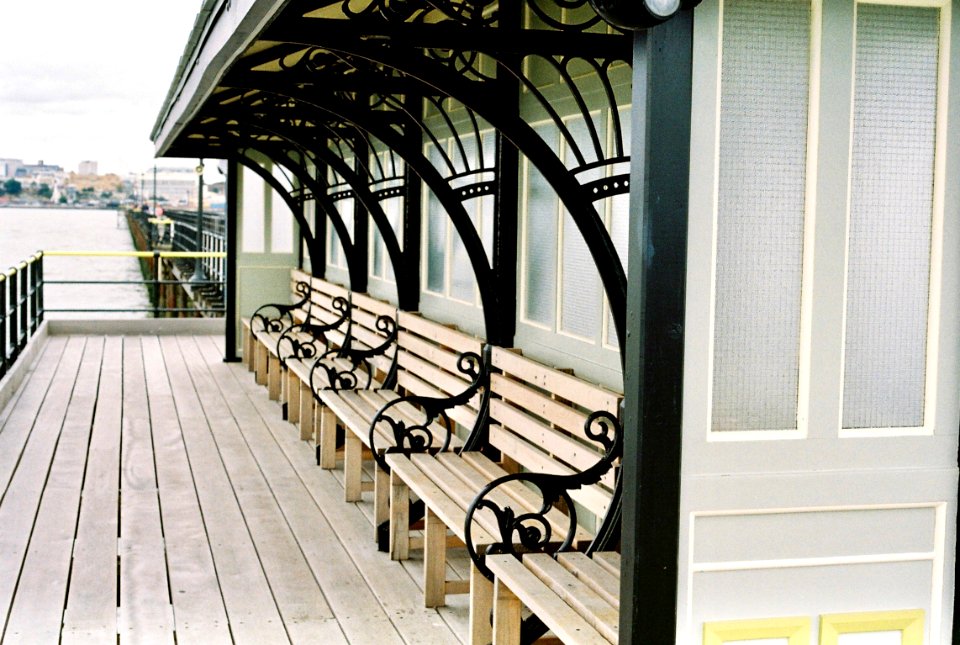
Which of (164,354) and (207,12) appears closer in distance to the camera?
(207,12)

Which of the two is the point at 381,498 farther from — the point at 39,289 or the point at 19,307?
the point at 39,289

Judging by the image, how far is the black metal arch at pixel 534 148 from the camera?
407 cm

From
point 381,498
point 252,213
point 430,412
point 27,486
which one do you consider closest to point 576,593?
point 430,412

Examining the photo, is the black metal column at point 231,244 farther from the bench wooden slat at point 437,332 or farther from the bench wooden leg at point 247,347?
the bench wooden slat at point 437,332

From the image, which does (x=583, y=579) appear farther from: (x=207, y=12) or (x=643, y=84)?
(x=207, y=12)

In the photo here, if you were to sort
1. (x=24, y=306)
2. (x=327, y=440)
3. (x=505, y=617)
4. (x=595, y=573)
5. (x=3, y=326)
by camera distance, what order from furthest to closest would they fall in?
1. (x=24, y=306)
2. (x=3, y=326)
3. (x=327, y=440)
4. (x=505, y=617)
5. (x=595, y=573)

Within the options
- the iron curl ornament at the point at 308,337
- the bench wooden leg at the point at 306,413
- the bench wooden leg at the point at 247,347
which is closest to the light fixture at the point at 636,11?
the bench wooden leg at the point at 306,413

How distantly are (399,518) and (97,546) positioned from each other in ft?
4.47

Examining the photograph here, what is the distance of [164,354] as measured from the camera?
12406mm

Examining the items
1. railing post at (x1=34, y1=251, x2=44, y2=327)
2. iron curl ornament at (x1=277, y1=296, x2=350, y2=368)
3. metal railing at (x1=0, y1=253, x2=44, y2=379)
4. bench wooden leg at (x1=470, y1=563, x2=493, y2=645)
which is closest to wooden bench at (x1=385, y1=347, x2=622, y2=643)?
bench wooden leg at (x1=470, y1=563, x2=493, y2=645)

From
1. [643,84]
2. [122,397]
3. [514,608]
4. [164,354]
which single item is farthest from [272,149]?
[643,84]

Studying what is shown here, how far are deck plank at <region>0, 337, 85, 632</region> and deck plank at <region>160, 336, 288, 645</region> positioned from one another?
79 centimetres

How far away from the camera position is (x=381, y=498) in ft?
18.5

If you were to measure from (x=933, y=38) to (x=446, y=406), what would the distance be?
3107 millimetres
